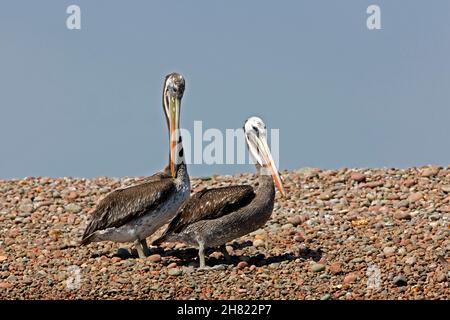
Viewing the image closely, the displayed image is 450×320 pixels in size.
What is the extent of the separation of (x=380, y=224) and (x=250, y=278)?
3.14 m

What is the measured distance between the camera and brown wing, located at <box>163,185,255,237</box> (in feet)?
43.8

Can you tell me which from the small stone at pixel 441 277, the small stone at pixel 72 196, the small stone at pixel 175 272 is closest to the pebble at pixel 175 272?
the small stone at pixel 175 272

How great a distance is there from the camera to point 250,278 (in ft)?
42.9

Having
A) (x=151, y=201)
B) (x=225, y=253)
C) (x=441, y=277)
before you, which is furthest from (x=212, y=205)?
(x=441, y=277)

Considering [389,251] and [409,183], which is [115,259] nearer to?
[389,251]

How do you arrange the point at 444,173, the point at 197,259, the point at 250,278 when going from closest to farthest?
the point at 250,278 → the point at 197,259 → the point at 444,173

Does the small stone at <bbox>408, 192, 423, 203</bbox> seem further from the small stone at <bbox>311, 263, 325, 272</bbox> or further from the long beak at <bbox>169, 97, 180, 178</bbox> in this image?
the long beak at <bbox>169, 97, 180, 178</bbox>

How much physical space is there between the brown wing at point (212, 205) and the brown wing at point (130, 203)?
0.36 metres

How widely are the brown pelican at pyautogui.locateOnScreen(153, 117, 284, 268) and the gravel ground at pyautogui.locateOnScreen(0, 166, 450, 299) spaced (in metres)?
0.41

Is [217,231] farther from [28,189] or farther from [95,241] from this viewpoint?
[28,189]

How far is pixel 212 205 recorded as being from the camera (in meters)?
13.4
